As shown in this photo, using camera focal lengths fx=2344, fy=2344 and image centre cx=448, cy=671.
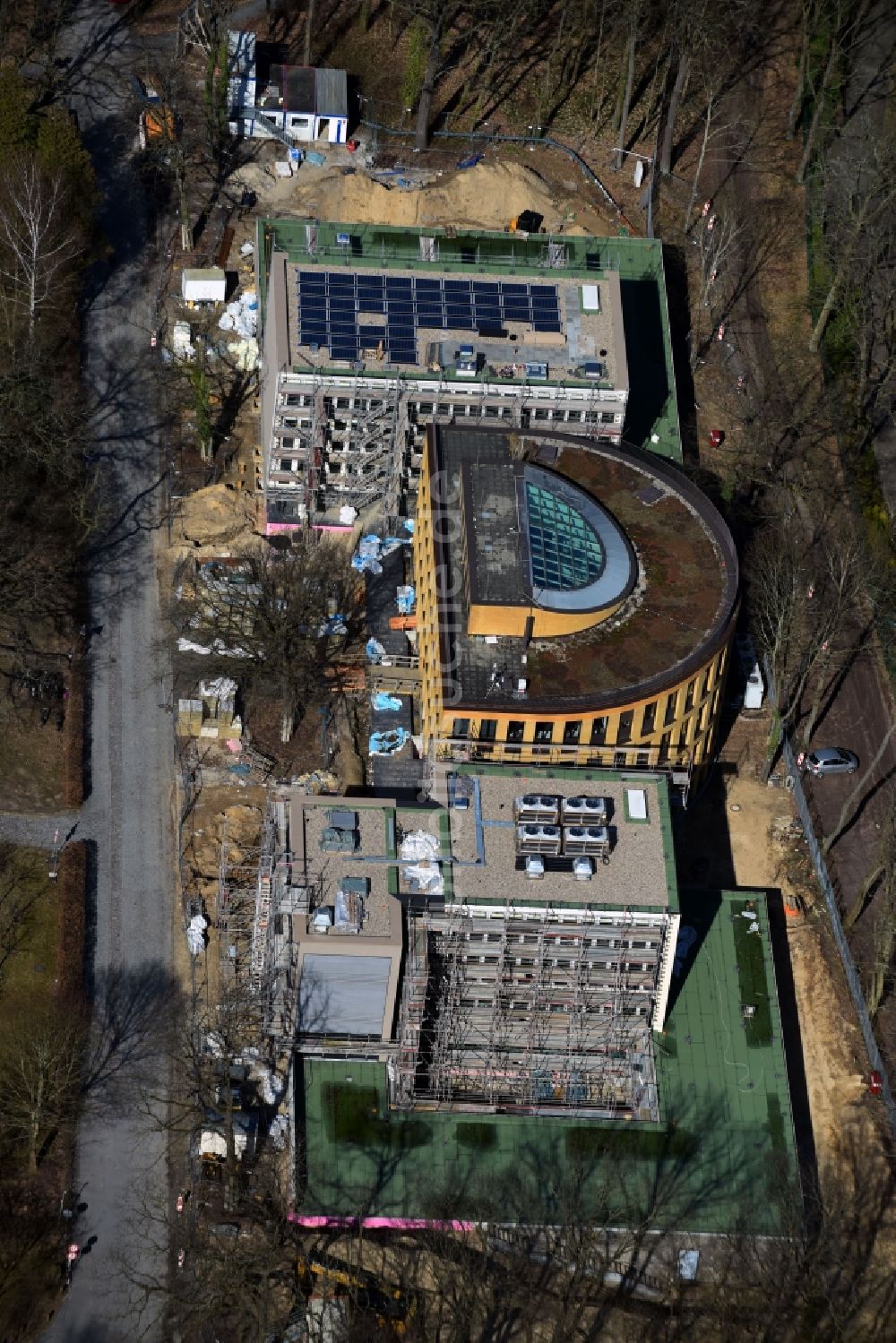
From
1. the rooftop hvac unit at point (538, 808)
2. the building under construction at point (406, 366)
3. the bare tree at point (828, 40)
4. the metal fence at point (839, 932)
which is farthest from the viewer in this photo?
the bare tree at point (828, 40)

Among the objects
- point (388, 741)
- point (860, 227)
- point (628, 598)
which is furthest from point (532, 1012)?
point (860, 227)

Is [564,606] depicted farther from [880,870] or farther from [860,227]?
[860,227]

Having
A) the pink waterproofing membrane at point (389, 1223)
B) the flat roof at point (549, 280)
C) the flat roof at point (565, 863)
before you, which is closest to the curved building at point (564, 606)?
the flat roof at point (565, 863)

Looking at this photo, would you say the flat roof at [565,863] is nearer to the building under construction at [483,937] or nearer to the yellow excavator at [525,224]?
the building under construction at [483,937]

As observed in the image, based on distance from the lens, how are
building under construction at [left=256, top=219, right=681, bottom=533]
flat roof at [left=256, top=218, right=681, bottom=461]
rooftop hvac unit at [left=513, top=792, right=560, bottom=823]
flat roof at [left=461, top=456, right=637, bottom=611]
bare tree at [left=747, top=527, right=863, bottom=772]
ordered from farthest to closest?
flat roof at [left=256, top=218, right=681, bottom=461] < building under construction at [left=256, top=219, right=681, bottom=533] < bare tree at [left=747, top=527, right=863, bottom=772] < flat roof at [left=461, top=456, right=637, bottom=611] < rooftop hvac unit at [left=513, top=792, right=560, bottom=823]

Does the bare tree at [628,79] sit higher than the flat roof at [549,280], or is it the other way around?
the bare tree at [628,79]

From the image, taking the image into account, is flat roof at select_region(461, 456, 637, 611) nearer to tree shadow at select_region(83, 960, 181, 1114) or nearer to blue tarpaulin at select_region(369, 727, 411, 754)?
blue tarpaulin at select_region(369, 727, 411, 754)

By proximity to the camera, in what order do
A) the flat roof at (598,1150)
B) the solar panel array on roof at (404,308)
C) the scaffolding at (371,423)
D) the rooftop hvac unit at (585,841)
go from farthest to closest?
1. the solar panel array on roof at (404,308)
2. the scaffolding at (371,423)
3. the rooftop hvac unit at (585,841)
4. the flat roof at (598,1150)

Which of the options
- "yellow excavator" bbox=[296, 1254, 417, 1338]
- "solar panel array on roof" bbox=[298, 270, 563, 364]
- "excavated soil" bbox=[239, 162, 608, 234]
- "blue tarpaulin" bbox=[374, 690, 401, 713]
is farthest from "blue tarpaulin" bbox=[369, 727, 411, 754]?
"excavated soil" bbox=[239, 162, 608, 234]
